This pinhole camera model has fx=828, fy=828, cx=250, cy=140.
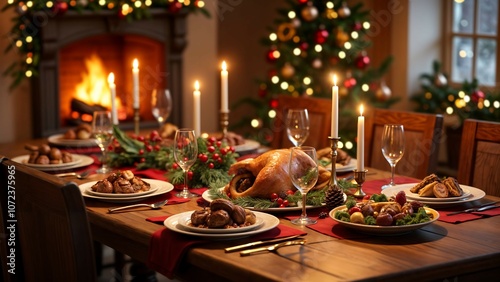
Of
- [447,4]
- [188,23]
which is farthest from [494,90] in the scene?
[188,23]

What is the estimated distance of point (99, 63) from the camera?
17.4 ft

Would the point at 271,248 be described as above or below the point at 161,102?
below

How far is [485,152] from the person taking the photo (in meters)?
2.77

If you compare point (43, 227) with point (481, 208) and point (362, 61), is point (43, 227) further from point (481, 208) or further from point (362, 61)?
point (362, 61)

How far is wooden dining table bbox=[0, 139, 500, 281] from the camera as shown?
5.59 feet

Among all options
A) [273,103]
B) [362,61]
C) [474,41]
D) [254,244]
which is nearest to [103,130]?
[254,244]

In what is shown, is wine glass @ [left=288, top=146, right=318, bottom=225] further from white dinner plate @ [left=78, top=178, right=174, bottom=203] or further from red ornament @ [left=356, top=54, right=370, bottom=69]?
red ornament @ [left=356, top=54, right=370, bottom=69]

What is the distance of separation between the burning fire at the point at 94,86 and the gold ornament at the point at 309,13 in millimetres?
1324

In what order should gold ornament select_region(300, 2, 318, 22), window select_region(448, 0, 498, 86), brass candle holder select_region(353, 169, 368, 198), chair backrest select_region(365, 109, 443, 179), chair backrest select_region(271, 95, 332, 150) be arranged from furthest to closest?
window select_region(448, 0, 498, 86), gold ornament select_region(300, 2, 318, 22), chair backrest select_region(271, 95, 332, 150), chair backrest select_region(365, 109, 443, 179), brass candle holder select_region(353, 169, 368, 198)

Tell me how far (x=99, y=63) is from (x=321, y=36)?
4.70 feet

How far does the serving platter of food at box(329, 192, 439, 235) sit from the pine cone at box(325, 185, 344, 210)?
146 mm

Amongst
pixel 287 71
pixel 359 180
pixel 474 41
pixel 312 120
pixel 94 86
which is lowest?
pixel 359 180

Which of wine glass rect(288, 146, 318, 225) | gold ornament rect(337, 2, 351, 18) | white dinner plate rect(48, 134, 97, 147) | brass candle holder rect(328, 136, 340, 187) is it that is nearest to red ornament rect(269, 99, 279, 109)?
gold ornament rect(337, 2, 351, 18)

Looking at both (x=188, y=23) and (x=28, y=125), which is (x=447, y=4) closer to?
(x=188, y=23)
